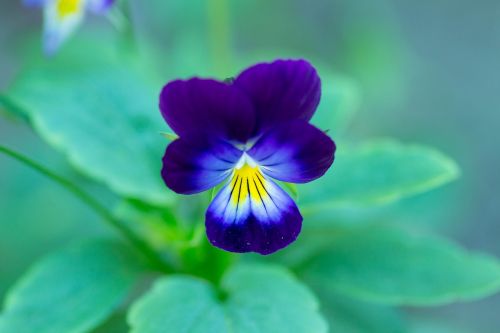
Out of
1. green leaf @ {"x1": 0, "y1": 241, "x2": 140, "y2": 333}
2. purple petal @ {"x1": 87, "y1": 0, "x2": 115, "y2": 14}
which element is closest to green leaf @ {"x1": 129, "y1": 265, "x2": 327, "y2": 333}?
green leaf @ {"x1": 0, "y1": 241, "x2": 140, "y2": 333}

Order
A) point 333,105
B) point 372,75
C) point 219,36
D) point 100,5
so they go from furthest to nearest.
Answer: point 372,75
point 219,36
point 333,105
point 100,5

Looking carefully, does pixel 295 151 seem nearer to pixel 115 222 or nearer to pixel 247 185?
pixel 247 185

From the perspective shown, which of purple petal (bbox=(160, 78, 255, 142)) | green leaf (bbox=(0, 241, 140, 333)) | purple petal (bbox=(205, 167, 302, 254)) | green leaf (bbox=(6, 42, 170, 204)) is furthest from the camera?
green leaf (bbox=(6, 42, 170, 204))

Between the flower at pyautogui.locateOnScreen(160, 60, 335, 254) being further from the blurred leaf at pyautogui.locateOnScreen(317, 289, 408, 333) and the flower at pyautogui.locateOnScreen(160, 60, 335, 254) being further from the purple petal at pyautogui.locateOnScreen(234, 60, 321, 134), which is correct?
the blurred leaf at pyautogui.locateOnScreen(317, 289, 408, 333)

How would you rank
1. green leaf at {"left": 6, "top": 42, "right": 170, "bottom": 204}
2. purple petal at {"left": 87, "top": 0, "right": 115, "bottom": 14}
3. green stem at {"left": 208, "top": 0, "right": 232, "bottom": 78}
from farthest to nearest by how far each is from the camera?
green stem at {"left": 208, "top": 0, "right": 232, "bottom": 78}
purple petal at {"left": 87, "top": 0, "right": 115, "bottom": 14}
green leaf at {"left": 6, "top": 42, "right": 170, "bottom": 204}

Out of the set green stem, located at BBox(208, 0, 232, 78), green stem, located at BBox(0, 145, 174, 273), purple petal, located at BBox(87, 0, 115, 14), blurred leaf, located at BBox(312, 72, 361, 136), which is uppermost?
green stem, located at BBox(208, 0, 232, 78)

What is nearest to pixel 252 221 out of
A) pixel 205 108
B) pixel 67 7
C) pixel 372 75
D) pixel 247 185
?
pixel 247 185
